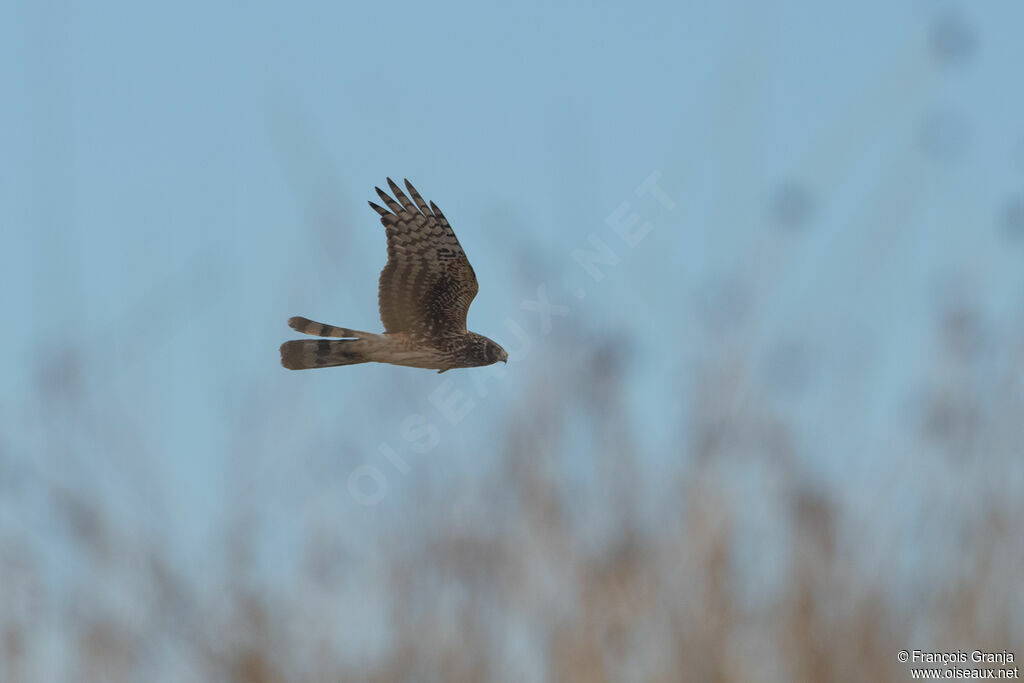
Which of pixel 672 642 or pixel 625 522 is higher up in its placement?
pixel 625 522

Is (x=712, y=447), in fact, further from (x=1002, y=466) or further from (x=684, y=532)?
(x=1002, y=466)

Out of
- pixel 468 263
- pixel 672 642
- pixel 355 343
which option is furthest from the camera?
pixel 468 263

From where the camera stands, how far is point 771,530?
298cm

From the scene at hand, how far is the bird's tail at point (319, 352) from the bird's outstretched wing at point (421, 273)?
196 mm

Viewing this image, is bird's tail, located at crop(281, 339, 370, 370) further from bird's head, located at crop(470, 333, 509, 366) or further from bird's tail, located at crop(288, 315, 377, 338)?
bird's head, located at crop(470, 333, 509, 366)

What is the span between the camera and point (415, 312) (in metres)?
3.54

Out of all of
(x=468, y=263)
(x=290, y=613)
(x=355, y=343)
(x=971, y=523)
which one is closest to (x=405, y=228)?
(x=468, y=263)

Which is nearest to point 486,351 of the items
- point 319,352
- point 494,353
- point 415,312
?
point 494,353

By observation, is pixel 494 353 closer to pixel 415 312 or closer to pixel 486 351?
pixel 486 351

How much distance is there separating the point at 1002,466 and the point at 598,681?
1.13m

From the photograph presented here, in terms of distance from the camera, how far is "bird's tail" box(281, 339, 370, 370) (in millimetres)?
3307

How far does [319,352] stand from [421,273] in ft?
1.63

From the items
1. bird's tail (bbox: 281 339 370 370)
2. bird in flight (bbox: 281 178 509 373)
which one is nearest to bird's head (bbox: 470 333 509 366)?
bird in flight (bbox: 281 178 509 373)

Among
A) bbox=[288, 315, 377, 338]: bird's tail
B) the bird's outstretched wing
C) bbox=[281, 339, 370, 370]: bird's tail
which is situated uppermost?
the bird's outstretched wing
